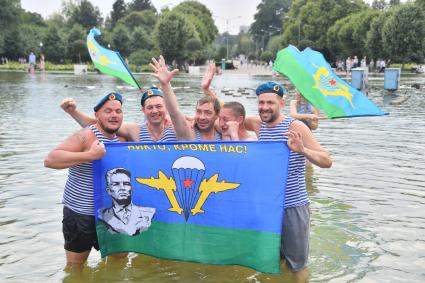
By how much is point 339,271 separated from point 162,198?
2362 mm

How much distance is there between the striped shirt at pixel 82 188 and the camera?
18.7ft

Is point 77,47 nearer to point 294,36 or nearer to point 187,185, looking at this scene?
point 294,36

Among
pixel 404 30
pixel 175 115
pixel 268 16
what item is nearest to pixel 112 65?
pixel 175 115

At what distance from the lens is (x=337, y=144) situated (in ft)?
49.4

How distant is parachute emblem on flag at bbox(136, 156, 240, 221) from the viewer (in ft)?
18.1

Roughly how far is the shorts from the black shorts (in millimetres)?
1956

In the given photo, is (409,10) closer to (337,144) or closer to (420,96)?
(420,96)

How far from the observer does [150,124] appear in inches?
248

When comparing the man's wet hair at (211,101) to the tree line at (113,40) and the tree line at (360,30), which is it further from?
the tree line at (113,40)

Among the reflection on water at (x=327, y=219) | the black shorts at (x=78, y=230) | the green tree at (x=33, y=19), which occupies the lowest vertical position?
the reflection on water at (x=327, y=219)

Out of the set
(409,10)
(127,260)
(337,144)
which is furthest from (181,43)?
(127,260)

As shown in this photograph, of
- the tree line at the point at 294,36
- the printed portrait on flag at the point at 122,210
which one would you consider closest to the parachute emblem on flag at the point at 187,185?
the printed portrait on flag at the point at 122,210

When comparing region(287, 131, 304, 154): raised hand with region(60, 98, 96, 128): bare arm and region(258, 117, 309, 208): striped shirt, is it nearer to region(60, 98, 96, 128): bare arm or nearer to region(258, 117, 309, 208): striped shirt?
region(258, 117, 309, 208): striped shirt

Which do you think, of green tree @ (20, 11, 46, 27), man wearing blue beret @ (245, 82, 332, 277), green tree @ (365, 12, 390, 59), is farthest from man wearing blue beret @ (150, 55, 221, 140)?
green tree @ (20, 11, 46, 27)
